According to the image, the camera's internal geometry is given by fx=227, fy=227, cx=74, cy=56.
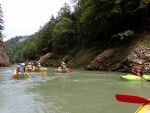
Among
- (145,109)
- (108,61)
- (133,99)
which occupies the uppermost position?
(108,61)

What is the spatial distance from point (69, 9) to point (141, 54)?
2751cm

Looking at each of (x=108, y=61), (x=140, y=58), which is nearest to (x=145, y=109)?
(x=140, y=58)

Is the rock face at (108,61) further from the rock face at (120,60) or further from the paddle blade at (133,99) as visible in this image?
the paddle blade at (133,99)

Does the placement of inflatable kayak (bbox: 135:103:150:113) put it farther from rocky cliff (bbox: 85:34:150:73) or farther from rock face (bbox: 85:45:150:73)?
rock face (bbox: 85:45:150:73)

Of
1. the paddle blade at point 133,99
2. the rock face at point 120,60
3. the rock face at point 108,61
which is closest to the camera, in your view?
the paddle blade at point 133,99

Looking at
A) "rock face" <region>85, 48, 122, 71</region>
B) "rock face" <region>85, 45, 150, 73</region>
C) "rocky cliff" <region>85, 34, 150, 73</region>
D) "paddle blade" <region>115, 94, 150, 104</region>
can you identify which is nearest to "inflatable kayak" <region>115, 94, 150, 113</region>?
Answer: "paddle blade" <region>115, 94, 150, 104</region>

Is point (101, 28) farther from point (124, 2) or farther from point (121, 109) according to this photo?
point (121, 109)

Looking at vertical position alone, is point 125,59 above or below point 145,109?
above

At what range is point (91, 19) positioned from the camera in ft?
96.1

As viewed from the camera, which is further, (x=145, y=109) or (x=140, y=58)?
(x=140, y=58)

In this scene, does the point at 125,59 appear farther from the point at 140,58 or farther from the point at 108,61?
the point at 108,61

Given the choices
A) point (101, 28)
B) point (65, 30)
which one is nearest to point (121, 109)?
point (101, 28)

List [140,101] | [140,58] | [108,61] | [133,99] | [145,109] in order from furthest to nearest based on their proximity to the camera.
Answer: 1. [108,61]
2. [140,58]
3. [133,99]
4. [140,101]
5. [145,109]

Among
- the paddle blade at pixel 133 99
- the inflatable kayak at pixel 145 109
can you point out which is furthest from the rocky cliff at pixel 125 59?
the inflatable kayak at pixel 145 109
